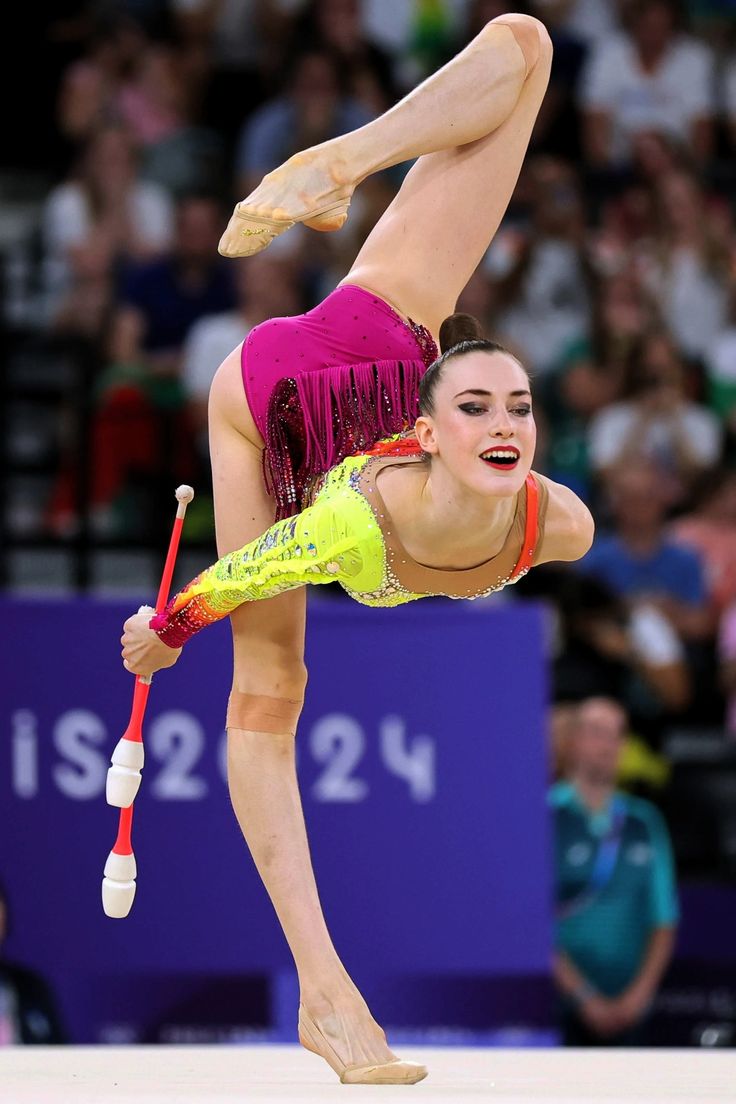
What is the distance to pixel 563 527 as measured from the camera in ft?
9.92

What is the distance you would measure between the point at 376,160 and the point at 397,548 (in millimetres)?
637

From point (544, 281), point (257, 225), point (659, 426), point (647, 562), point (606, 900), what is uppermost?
point (544, 281)

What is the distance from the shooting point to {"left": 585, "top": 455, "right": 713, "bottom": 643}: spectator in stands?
586cm

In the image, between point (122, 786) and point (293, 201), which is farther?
point (122, 786)

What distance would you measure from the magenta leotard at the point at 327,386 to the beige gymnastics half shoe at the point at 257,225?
252 mm

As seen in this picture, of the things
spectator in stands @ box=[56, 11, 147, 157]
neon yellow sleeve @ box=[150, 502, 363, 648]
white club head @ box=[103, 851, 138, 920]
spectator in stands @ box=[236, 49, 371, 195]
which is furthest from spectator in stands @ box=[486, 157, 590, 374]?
white club head @ box=[103, 851, 138, 920]

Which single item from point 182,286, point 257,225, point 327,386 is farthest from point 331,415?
point 182,286

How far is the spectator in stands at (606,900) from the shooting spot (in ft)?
16.8

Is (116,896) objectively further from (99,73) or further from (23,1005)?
(99,73)

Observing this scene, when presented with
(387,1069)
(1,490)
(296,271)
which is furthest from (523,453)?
(296,271)

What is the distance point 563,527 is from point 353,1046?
0.89m

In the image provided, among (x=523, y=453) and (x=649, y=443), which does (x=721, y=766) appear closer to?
(x=649, y=443)

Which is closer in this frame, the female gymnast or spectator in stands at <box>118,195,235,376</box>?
the female gymnast

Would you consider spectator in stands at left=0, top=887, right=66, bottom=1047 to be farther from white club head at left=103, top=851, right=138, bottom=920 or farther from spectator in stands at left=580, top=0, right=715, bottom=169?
spectator in stands at left=580, top=0, right=715, bottom=169
